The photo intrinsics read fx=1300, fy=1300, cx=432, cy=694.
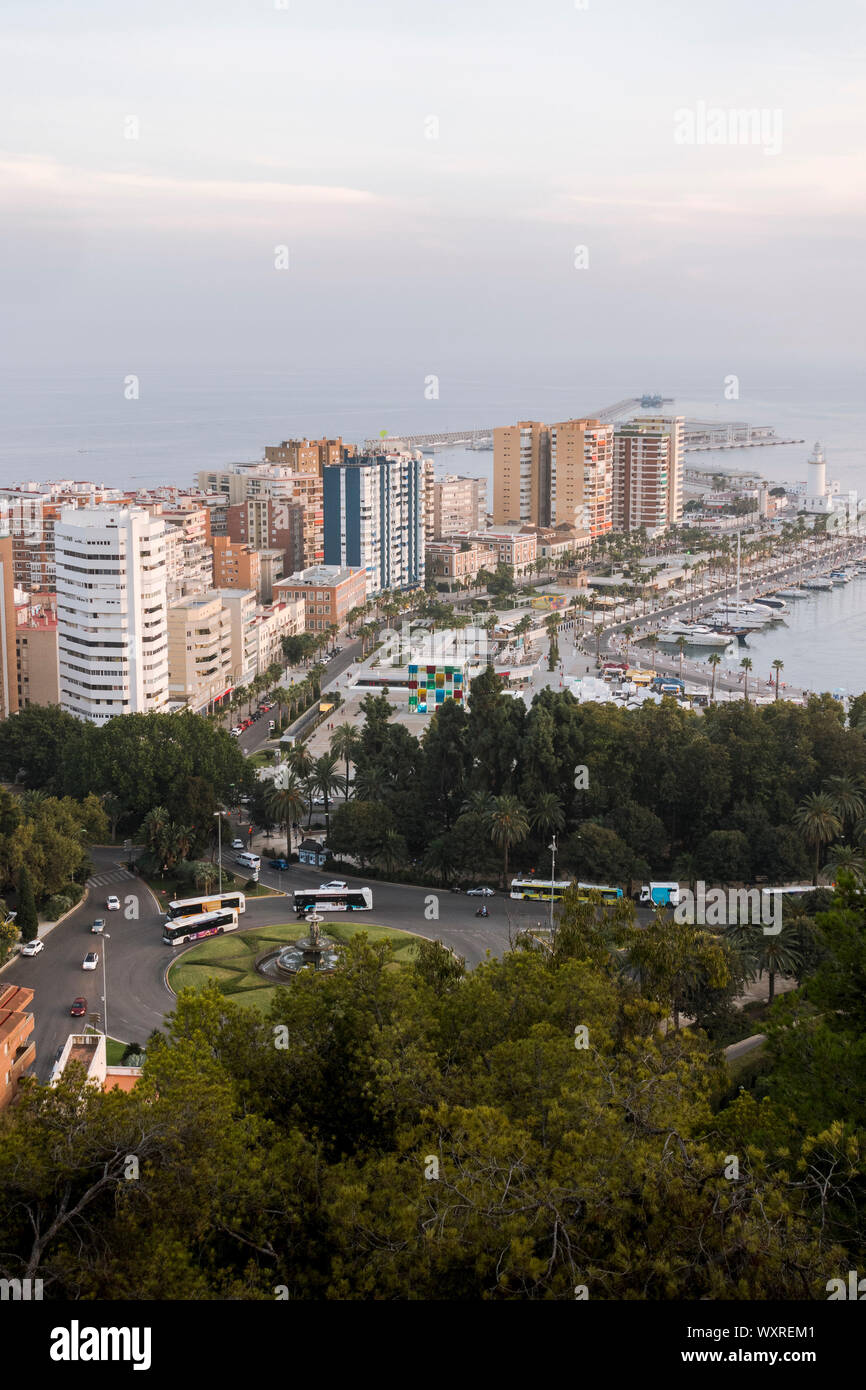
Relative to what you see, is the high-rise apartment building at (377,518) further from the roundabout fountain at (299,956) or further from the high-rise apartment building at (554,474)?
the roundabout fountain at (299,956)

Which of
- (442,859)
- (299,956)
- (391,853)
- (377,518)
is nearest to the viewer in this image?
(299,956)

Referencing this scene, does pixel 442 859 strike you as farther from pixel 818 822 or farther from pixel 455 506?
pixel 455 506

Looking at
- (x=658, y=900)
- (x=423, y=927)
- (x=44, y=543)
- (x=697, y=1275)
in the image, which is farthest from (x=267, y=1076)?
(x=44, y=543)

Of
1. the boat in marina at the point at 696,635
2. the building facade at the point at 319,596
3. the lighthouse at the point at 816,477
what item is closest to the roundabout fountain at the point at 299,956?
the building facade at the point at 319,596

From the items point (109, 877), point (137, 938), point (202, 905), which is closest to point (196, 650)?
point (109, 877)

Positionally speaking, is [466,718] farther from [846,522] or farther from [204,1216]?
[846,522]

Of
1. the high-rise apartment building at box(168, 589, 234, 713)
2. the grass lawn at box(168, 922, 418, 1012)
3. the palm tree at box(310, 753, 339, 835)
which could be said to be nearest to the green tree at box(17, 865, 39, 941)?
the grass lawn at box(168, 922, 418, 1012)
